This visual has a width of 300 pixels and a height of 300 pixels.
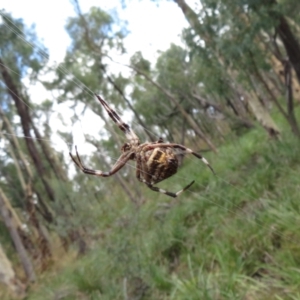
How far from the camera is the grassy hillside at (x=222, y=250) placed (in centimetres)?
529

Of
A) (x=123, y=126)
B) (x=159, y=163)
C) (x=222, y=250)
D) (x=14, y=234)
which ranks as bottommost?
(x=222, y=250)

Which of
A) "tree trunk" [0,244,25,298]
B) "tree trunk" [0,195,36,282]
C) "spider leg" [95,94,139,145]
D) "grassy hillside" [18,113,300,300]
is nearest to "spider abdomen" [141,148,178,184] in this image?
"spider leg" [95,94,139,145]

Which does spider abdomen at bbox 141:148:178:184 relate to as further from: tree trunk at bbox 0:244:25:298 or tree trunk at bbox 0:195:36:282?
tree trunk at bbox 0:195:36:282

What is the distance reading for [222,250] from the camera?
20.7 feet

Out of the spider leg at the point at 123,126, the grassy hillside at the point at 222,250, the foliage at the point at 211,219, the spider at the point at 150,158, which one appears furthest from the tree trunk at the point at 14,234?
the spider at the point at 150,158

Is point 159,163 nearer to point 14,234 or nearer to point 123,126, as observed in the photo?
point 123,126

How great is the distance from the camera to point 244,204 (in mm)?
8094

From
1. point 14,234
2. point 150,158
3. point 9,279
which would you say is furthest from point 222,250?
point 14,234

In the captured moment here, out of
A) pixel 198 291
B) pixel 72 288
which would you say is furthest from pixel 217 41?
pixel 198 291

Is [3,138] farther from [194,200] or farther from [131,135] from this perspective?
[131,135]

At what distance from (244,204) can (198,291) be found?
3036mm

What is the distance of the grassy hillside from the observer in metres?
5.29

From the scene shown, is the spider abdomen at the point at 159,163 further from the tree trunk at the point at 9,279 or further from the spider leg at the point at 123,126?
the tree trunk at the point at 9,279

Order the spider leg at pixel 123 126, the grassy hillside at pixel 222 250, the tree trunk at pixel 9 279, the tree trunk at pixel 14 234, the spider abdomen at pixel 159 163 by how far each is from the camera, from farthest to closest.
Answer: the tree trunk at pixel 14 234
the tree trunk at pixel 9 279
the grassy hillside at pixel 222 250
the spider leg at pixel 123 126
the spider abdomen at pixel 159 163
